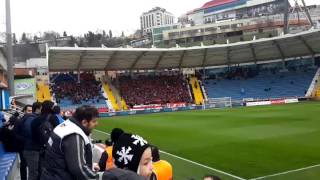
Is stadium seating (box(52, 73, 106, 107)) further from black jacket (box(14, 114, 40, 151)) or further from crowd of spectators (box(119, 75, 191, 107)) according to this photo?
black jacket (box(14, 114, 40, 151))

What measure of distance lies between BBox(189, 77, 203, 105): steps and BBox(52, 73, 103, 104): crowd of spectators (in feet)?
39.4

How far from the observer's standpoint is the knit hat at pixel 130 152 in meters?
3.21

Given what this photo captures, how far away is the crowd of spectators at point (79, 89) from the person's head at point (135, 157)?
152ft

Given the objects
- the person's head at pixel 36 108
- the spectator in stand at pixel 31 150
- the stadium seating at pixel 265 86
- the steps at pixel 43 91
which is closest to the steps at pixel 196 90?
the stadium seating at pixel 265 86

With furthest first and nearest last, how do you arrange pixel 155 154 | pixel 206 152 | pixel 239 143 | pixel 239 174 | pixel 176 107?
pixel 176 107
pixel 239 143
pixel 206 152
pixel 239 174
pixel 155 154

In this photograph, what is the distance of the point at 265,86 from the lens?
174ft

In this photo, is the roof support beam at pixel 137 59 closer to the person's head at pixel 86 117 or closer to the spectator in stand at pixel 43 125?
the spectator in stand at pixel 43 125

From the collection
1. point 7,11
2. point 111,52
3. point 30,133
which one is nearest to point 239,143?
point 30,133

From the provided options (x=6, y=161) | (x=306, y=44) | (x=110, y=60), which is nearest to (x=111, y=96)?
(x=110, y=60)

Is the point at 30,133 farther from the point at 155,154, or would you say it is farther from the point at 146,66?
the point at 146,66

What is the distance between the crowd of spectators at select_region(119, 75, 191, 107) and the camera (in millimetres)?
52438

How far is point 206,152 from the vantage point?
606 inches

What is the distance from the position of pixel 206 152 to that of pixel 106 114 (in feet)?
95.6

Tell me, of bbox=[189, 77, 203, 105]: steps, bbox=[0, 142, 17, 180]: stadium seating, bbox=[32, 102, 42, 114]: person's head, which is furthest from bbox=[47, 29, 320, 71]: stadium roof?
bbox=[32, 102, 42, 114]: person's head
